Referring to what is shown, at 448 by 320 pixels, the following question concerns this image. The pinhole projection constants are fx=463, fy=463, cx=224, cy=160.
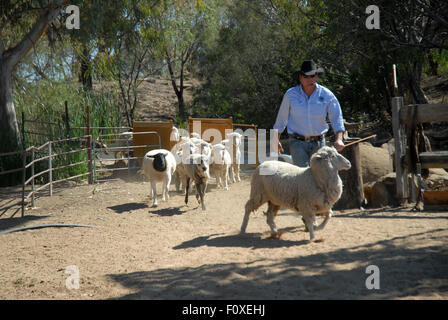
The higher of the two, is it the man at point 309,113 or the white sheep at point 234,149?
the man at point 309,113

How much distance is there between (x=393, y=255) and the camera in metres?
5.28

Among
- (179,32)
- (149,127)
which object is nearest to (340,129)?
(149,127)

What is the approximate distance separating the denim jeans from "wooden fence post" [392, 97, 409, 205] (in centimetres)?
246

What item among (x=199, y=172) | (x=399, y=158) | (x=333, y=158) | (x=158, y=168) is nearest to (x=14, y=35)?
(x=158, y=168)

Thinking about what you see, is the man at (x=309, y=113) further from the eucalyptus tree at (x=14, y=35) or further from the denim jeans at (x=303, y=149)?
the eucalyptus tree at (x=14, y=35)

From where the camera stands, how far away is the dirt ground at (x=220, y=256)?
4.47 meters

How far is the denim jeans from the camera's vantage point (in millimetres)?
6586

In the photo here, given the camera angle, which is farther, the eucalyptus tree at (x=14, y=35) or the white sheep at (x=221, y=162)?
the eucalyptus tree at (x=14, y=35)

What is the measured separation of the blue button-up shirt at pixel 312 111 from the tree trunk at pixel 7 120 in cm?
1064

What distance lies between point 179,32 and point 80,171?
43.4 ft

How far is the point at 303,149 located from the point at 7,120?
36.7ft

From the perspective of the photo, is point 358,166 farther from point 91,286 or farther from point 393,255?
point 91,286

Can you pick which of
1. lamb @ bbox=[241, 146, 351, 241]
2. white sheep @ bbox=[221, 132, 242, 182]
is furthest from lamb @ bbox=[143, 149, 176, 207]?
lamb @ bbox=[241, 146, 351, 241]

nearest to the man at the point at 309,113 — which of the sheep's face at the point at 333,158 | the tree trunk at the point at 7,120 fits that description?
the sheep's face at the point at 333,158
